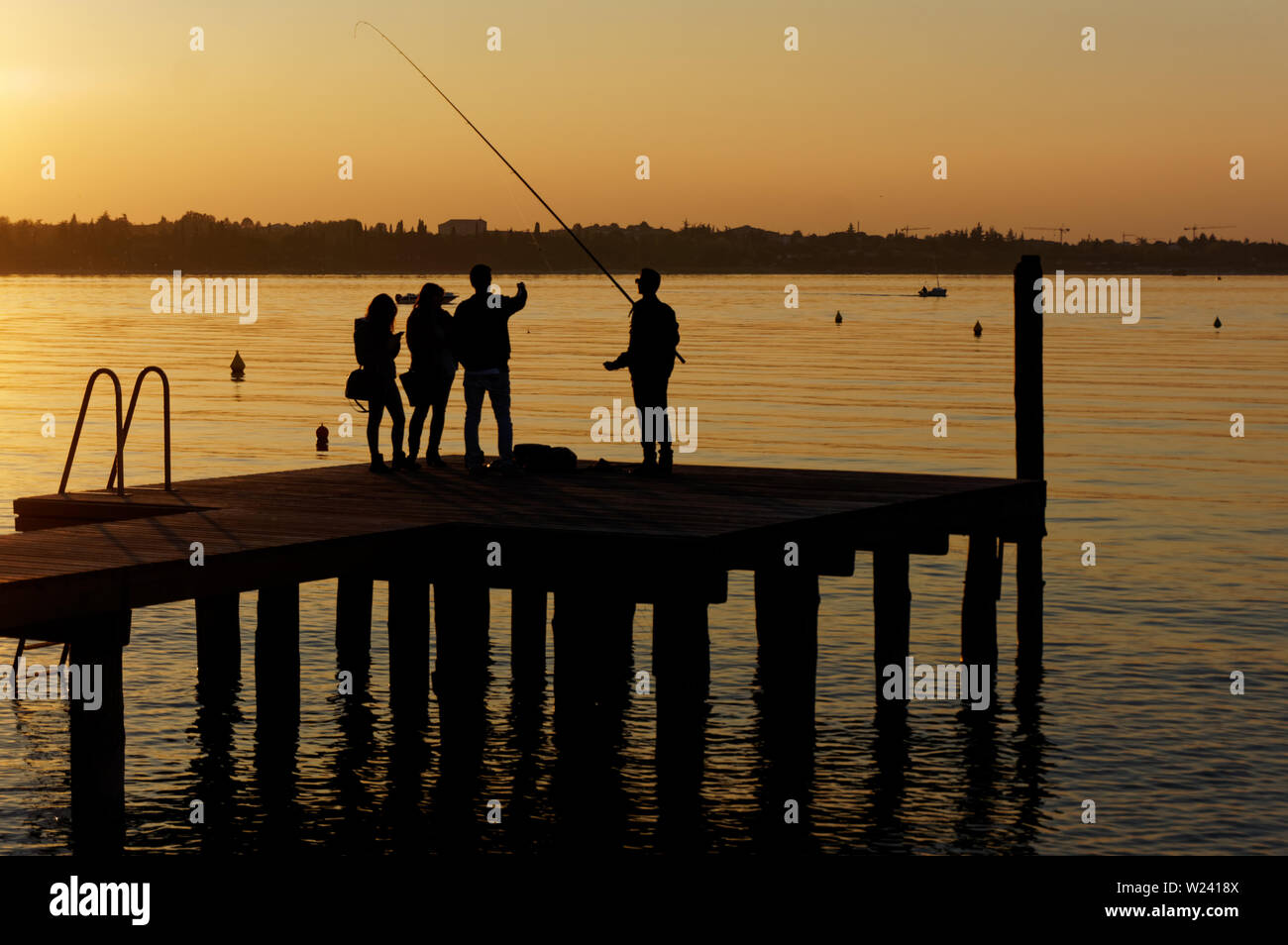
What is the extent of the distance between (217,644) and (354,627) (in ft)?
5.24

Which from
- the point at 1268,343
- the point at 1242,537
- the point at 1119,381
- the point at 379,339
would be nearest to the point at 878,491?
the point at 379,339

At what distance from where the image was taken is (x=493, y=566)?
14953mm

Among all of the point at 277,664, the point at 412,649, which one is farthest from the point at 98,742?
the point at 277,664

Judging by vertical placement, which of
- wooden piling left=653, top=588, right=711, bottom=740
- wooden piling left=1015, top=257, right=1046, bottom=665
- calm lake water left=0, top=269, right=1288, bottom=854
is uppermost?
wooden piling left=1015, top=257, right=1046, bottom=665

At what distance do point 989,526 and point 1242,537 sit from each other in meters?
13.4

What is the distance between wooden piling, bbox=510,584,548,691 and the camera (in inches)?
754

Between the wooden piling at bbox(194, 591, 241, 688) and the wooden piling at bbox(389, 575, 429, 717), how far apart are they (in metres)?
1.99

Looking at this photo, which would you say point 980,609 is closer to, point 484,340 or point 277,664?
point 484,340

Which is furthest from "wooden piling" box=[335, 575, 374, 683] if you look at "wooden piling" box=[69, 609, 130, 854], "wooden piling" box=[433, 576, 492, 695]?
"wooden piling" box=[69, 609, 130, 854]

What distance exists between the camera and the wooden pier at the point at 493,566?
12469mm

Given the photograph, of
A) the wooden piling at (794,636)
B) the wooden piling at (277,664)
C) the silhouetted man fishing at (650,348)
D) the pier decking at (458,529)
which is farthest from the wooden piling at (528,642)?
the wooden piling at (794,636)

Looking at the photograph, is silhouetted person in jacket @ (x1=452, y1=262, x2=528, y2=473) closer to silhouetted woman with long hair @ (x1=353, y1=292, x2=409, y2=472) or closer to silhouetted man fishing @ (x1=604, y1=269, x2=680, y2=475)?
silhouetted woman with long hair @ (x1=353, y1=292, x2=409, y2=472)

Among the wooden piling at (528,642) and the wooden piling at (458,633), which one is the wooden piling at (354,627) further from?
the wooden piling at (458,633)

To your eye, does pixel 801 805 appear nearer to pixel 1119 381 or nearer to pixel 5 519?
pixel 5 519
